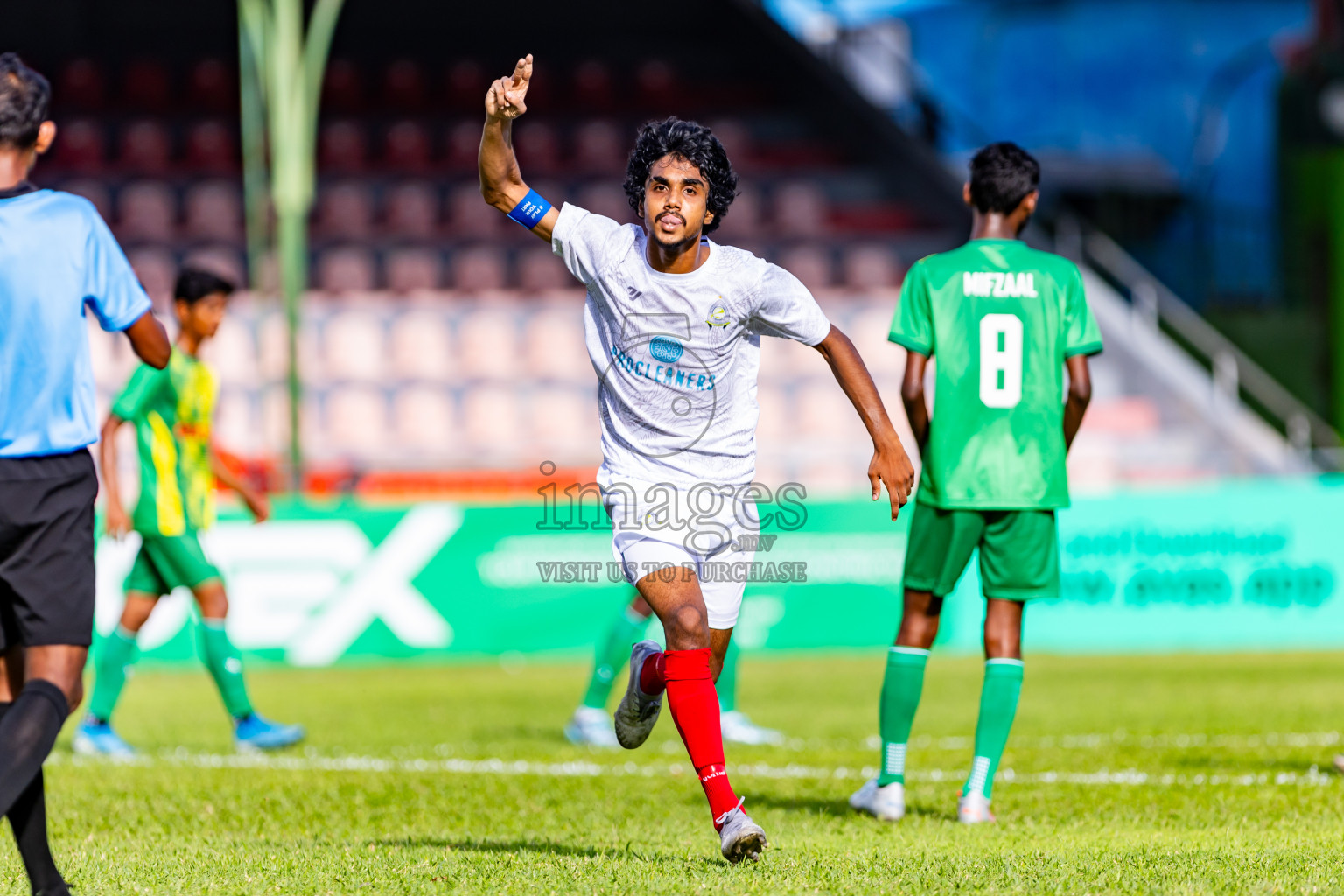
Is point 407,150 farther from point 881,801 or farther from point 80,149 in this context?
point 881,801

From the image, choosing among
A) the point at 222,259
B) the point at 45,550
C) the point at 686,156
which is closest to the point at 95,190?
the point at 222,259

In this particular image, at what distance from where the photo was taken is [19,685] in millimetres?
4281

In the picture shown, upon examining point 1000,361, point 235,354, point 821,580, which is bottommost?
point 821,580

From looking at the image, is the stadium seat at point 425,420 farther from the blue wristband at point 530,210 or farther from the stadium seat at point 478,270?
the blue wristband at point 530,210

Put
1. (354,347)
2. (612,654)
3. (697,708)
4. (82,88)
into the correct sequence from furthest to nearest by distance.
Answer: (82,88) → (354,347) → (612,654) → (697,708)

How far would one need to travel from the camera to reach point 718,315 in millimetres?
5008

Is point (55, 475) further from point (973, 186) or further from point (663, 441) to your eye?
point (973, 186)

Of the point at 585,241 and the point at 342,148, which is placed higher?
the point at 342,148

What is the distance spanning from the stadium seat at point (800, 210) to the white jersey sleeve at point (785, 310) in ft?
57.2

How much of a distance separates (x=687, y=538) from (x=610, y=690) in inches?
134

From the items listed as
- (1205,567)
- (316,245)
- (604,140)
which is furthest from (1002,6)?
(1205,567)

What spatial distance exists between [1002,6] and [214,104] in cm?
1256

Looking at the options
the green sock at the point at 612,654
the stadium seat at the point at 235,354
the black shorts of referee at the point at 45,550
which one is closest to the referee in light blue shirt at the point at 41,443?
the black shorts of referee at the point at 45,550

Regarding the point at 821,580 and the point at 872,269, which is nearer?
the point at 821,580
